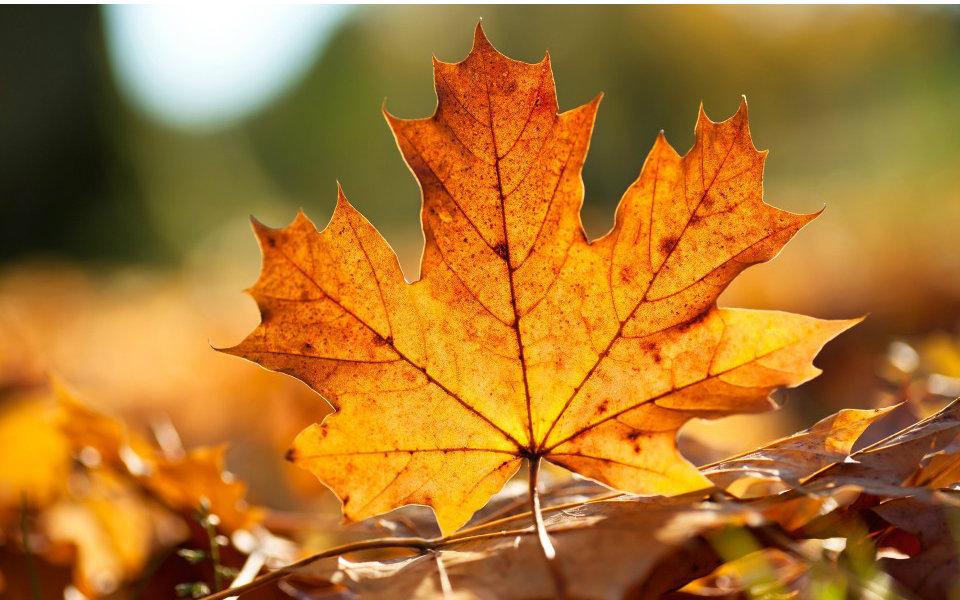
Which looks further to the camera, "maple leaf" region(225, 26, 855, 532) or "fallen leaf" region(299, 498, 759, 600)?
"maple leaf" region(225, 26, 855, 532)

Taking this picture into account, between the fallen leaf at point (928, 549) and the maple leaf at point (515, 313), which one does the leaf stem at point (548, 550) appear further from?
the fallen leaf at point (928, 549)

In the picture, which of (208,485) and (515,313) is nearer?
(515,313)

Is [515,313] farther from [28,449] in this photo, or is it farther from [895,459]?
[28,449]

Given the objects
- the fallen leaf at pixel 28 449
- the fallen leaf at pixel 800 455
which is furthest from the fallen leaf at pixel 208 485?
the fallen leaf at pixel 28 449

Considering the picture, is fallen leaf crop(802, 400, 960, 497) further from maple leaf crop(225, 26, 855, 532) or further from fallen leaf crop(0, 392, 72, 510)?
fallen leaf crop(0, 392, 72, 510)

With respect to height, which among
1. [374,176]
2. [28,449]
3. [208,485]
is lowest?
[208,485]

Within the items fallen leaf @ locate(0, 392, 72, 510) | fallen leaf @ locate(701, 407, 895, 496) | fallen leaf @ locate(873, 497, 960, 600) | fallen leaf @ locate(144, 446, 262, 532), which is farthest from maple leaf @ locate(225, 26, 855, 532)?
fallen leaf @ locate(0, 392, 72, 510)

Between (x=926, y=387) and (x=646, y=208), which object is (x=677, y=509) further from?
(x=926, y=387)

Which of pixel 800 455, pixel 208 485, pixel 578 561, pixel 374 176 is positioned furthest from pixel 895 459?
pixel 374 176

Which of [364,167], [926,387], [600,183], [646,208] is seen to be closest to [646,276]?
[646,208]
